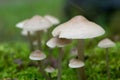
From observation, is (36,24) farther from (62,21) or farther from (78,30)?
(62,21)

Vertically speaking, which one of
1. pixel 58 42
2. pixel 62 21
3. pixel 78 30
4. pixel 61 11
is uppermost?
pixel 78 30

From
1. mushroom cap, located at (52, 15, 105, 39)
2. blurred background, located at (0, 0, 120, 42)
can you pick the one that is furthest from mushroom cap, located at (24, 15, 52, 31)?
blurred background, located at (0, 0, 120, 42)

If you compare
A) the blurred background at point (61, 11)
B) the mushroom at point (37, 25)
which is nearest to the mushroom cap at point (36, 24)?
the mushroom at point (37, 25)

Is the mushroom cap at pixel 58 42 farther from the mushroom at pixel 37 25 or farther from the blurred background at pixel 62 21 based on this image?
the blurred background at pixel 62 21

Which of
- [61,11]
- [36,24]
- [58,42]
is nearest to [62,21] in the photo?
[61,11]

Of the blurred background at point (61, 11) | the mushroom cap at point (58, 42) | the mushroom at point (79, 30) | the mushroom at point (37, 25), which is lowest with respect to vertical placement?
the blurred background at point (61, 11)

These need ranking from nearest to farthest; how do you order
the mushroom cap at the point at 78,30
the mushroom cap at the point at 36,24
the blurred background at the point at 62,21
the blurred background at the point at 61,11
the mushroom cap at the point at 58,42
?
the mushroom cap at the point at 78,30 → the mushroom cap at the point at 58,42 → the mushroom cap at the point at 36,24 → the blurred background at the point at 62,21 → the blurred background at the point at 61,11
